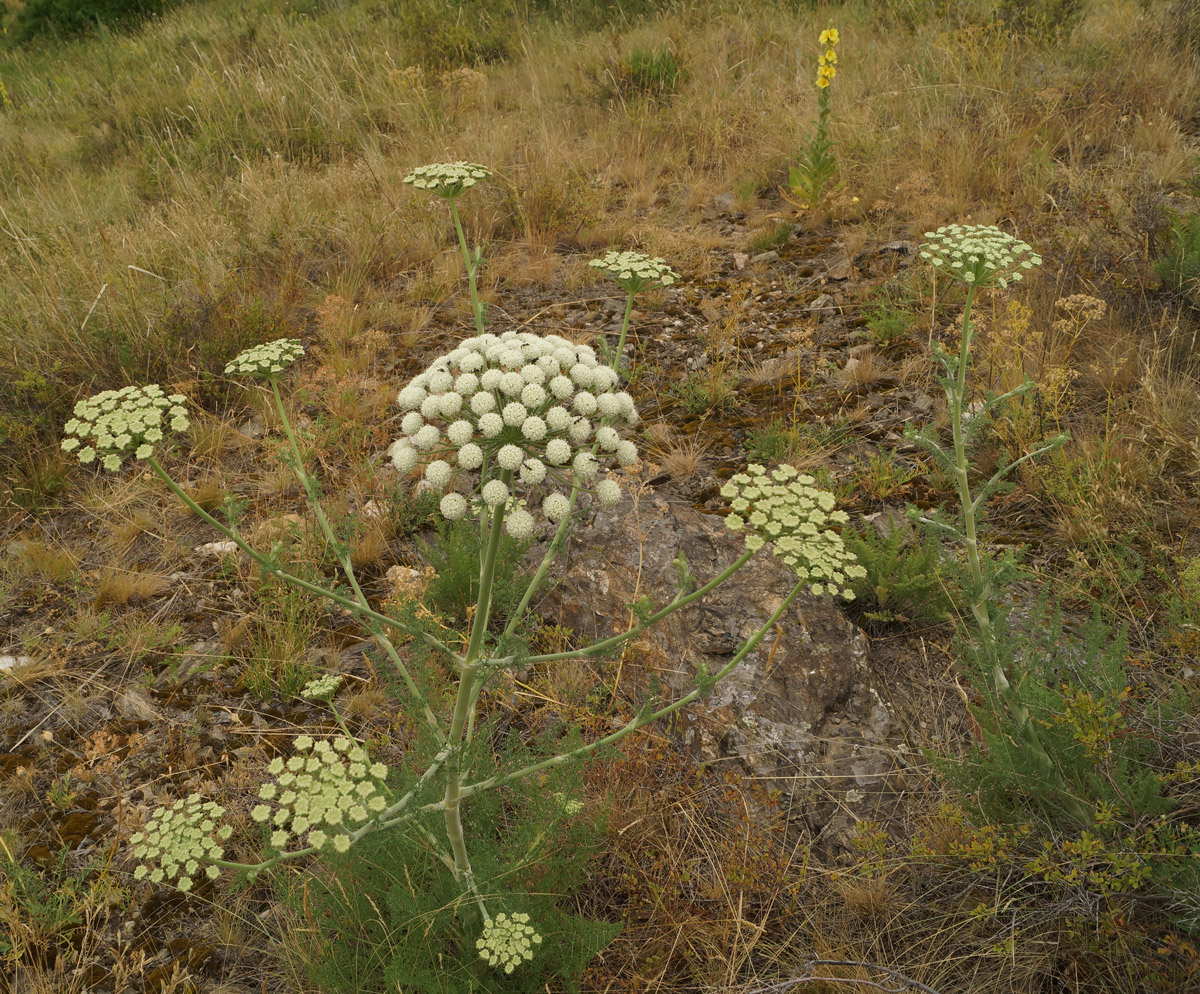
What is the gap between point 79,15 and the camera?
16.2 meters

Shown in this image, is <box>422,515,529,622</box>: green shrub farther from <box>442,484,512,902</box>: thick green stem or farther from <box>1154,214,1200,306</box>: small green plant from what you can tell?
<box>1154,214,1200,306</box>: small green plant

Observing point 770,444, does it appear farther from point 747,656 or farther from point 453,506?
point 453,506

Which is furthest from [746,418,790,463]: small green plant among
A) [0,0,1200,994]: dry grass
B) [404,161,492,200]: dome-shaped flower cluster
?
[404,161,492,200]: dome-shaped flower cluster

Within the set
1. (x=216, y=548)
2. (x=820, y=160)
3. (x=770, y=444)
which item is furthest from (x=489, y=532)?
(x=820, y=160)

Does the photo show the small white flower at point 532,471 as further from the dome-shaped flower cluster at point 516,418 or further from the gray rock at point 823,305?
the gray rock at point 823,305

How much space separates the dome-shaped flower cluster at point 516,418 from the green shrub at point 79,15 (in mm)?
19401

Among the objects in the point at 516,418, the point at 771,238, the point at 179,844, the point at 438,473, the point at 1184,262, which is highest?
the point at 516,418

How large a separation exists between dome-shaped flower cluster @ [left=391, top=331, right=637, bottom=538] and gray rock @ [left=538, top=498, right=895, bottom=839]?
975mm

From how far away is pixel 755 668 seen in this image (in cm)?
325

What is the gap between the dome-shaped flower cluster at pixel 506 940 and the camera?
1961 mm

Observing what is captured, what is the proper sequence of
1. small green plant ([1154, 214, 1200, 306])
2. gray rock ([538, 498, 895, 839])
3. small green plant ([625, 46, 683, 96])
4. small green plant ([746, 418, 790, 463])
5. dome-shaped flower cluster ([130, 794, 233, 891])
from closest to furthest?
dome-shaped flower cluster ([130, 794, 233, 891]) < gray rock ([538, 498, 895, 839]) < small green plant ([746, 418, 790, 463]) < small green plant ([1154, 214, 1200, 306]) < small green plant ([625, 46, 683, 96])

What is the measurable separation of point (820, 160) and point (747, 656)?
4709 mm

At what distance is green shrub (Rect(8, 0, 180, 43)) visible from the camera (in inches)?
627

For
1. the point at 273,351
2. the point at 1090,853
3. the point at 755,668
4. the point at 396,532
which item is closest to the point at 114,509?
the point at 396,532
